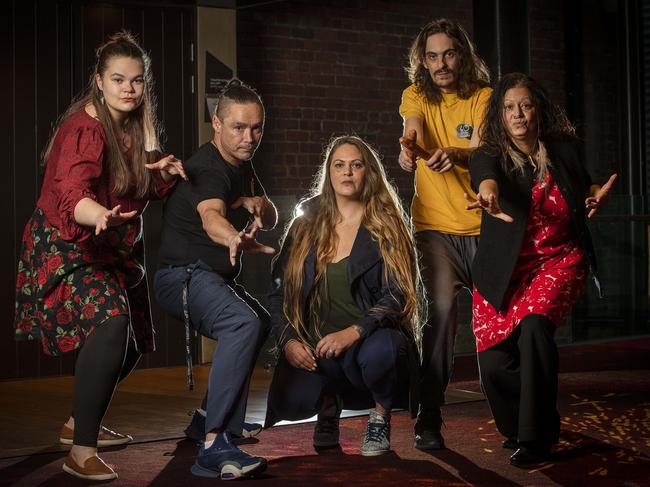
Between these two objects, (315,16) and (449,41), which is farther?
(315,16)

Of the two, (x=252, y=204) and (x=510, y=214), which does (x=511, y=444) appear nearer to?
(x=510, y=214)

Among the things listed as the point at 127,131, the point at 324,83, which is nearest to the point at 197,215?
the point at 127,131

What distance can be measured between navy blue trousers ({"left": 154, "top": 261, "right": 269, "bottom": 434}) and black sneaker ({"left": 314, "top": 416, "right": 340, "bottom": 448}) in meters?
0.53

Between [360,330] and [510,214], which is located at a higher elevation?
[510,214]

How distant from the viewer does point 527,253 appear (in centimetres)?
411

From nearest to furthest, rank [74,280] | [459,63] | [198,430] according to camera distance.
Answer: [74,280], [459,63], [198,430]

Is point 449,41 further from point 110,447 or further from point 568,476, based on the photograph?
point 110,447

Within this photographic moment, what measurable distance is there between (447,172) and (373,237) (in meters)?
0.38

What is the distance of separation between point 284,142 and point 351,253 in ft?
11.0

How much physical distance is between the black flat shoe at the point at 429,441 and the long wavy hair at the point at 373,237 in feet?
1.17

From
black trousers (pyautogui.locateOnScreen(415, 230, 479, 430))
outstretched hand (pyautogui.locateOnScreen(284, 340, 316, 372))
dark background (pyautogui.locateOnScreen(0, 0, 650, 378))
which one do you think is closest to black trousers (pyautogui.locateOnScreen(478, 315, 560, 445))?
black trousers (pyautogui.locateOnScreen(415, 230, 479, 430))

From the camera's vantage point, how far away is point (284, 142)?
757cm

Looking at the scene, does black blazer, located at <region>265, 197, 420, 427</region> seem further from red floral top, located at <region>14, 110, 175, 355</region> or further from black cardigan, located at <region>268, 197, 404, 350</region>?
red floral top, located at <region>14, 110, 175, 355</region>

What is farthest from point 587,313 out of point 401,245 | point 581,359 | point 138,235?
point 138,235
